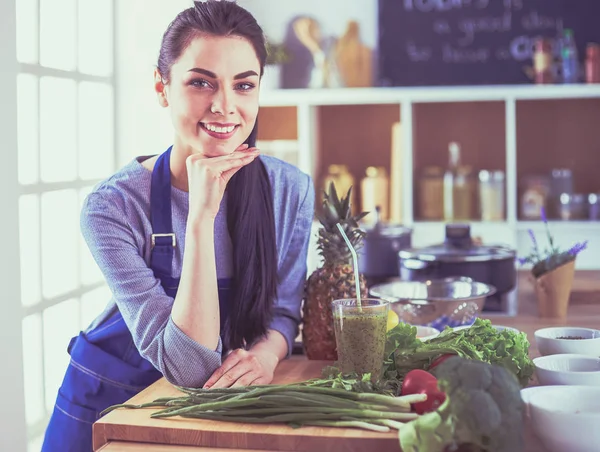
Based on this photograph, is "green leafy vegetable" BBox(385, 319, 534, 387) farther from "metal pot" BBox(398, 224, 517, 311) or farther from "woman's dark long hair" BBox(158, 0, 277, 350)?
"metal pot" BBox(398, 224, 517, 311)

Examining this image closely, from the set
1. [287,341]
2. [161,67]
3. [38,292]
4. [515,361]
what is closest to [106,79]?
[38,292]

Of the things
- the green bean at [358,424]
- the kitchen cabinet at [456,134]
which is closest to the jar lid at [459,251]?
the green bean at [358,424]

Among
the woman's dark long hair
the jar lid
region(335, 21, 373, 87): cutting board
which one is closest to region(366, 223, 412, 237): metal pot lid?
the jar lid

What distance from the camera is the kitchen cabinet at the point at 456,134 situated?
4.41m

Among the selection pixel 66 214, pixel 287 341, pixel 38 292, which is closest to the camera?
pixel 287 341

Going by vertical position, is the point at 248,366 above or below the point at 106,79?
below

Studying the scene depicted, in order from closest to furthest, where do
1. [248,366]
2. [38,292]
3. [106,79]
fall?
[248,366]
[38,292]
[106,79]

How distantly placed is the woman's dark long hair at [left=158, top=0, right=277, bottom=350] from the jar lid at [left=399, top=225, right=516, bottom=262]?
2.43ft

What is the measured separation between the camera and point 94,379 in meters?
1.88

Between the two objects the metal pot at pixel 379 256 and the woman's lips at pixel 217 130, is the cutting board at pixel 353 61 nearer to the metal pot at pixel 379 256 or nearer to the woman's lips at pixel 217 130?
the metal pot at pixel 379 256

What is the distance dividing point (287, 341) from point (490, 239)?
8.98 feet

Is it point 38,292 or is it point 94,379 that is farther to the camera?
point 38,292

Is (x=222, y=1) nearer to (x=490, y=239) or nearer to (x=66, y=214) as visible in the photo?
(x=66, y=214)

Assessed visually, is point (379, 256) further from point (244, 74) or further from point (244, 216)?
point (244, 74)
